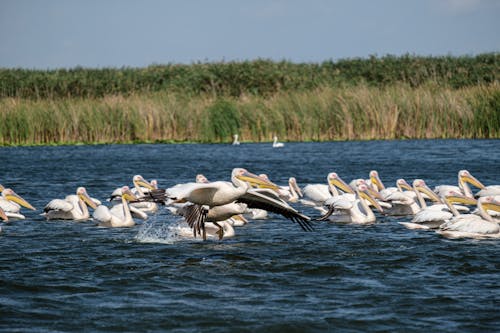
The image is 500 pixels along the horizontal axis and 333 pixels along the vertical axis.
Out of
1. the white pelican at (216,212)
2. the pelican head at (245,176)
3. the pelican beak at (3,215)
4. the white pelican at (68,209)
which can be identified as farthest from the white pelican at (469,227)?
the pelican beak at (3,215)

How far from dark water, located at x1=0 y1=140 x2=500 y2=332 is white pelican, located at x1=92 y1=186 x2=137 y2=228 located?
209 mm

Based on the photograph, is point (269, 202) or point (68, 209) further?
point (68, 209)

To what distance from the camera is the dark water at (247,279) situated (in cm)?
676

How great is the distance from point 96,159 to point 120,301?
1596cm

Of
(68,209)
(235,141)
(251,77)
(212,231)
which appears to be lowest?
(212,231)

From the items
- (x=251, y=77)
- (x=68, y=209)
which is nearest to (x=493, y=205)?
(x=68, y=209)

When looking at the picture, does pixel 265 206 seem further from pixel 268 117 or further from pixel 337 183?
pixel 268 117

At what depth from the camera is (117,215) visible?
1196 centimetres

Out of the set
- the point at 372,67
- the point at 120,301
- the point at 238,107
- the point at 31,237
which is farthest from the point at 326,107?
the point at 120,301

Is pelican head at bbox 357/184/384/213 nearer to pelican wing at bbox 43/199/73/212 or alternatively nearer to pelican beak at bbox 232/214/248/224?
pelican beak at bbox 232/214/248/224

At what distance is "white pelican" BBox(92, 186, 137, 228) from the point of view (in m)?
11.5

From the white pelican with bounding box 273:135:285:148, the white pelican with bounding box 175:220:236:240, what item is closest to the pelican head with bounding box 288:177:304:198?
→ the white pelican with bounding box 175:220:236:240

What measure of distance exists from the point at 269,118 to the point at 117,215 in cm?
1491

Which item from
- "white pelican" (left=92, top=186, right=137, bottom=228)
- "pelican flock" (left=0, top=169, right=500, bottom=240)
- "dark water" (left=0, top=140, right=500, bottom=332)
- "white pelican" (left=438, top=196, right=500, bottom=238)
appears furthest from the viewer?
"white pelican" (left=92, top=186, right=137, bottom=228)
